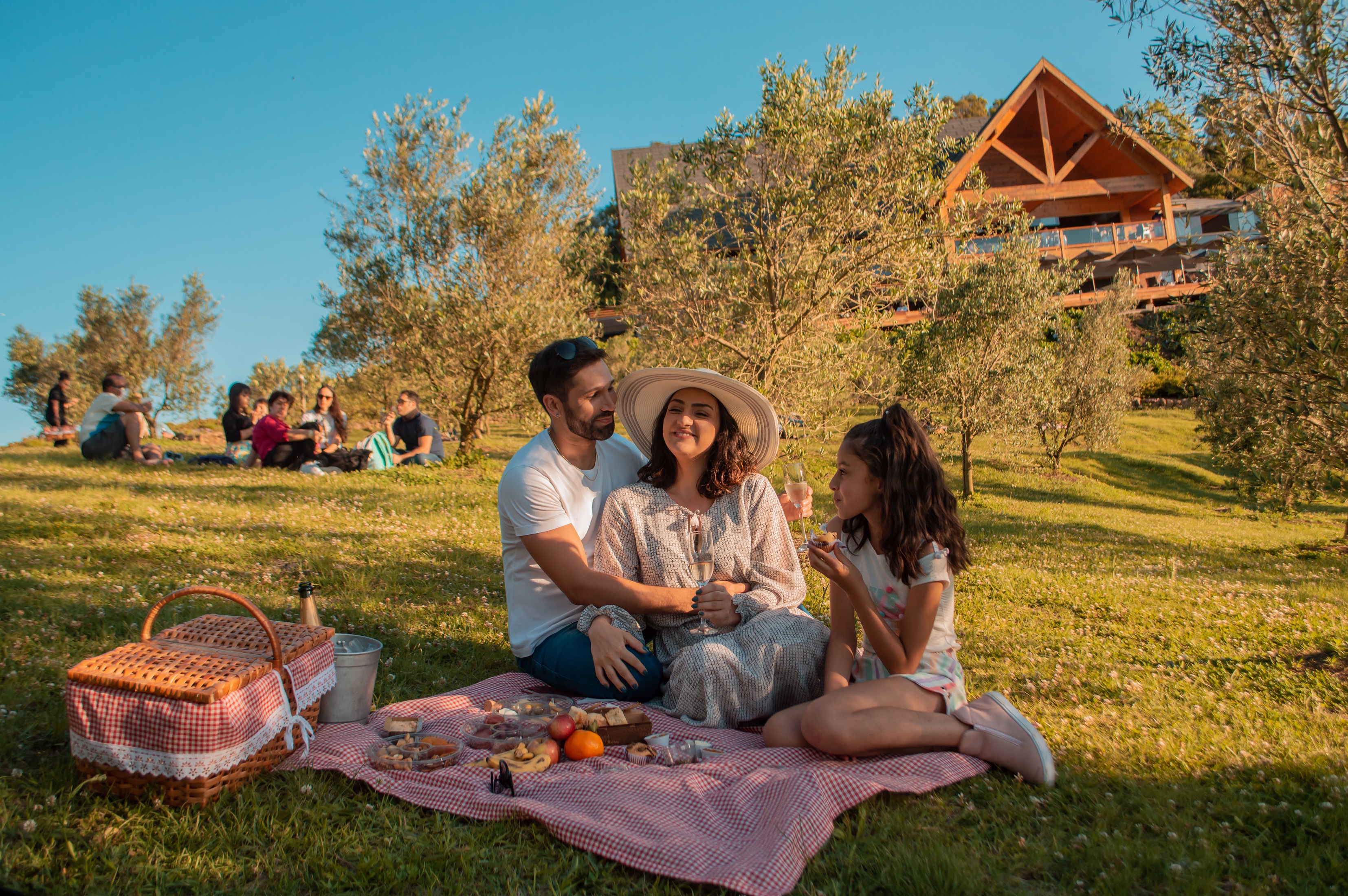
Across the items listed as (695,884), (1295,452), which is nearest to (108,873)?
(695,884)

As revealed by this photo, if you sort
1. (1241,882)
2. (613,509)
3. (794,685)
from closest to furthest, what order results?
(1241,882) → (794,685) → (613,509)

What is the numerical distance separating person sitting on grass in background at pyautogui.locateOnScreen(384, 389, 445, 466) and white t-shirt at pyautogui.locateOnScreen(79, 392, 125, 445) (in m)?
5.15

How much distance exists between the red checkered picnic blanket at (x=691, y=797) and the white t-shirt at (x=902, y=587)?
674 millimetres

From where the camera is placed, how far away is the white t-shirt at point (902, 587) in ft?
14.2

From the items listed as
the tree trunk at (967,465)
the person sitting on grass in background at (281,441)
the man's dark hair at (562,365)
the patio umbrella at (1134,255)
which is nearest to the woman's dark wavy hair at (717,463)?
the man's dark hair at (562,365)

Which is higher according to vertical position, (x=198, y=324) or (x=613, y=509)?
(x=198, y=324)

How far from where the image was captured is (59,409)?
22.4 meters

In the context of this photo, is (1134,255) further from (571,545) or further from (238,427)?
(571,545)

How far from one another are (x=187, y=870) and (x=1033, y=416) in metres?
20.9

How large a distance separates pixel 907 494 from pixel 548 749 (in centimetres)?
234

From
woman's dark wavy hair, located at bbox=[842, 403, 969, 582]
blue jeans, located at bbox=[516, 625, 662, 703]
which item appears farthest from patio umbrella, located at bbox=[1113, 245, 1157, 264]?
blue jeans, located at bbox=[516, 625, 662, 703]

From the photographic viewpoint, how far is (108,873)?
3.12m

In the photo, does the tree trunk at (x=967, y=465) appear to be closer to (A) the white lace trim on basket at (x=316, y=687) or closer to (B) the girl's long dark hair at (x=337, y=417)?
(B) the girl's long dark hair at (x=337, y=417)

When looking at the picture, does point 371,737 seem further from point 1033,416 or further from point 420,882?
point 1033,416
